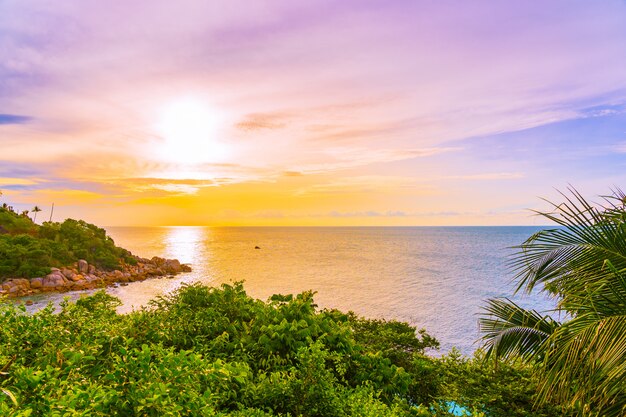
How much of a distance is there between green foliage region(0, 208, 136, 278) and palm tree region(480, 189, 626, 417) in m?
49.8

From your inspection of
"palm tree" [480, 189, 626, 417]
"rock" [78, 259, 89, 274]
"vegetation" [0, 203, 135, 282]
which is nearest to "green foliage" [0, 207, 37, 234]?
"vegetation" [0, 203, 135, 282]

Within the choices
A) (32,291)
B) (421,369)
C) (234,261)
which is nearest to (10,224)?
(32,291)

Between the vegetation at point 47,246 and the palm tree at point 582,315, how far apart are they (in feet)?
163

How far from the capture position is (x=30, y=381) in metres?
3.05

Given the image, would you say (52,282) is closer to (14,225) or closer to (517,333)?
(14,225)

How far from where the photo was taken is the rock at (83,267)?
48059 mm

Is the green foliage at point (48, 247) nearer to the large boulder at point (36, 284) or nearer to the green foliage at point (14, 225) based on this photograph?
the green foliage at point (14, 225)

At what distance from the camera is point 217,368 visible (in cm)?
396

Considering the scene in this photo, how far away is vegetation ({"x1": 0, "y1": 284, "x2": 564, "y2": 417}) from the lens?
3223mm

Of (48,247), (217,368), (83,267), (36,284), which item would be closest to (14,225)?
(48,247)

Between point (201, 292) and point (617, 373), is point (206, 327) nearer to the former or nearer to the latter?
point (201, 292)

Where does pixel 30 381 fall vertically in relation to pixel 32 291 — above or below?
above

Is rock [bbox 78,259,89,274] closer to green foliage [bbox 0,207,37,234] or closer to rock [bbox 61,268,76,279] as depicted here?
rock [bbox 61,268,76,279]

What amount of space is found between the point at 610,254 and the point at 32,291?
160ft
